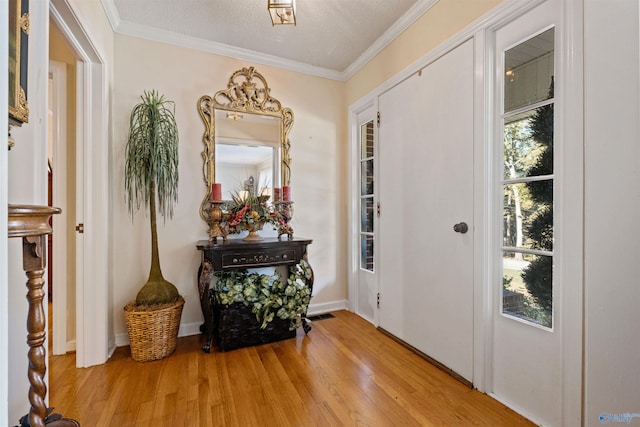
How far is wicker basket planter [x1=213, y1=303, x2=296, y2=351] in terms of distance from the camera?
2162 millimetres

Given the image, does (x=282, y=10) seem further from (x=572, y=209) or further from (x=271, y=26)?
(x=572, y=209)

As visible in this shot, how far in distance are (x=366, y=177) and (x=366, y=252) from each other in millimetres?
740

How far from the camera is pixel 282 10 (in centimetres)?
180

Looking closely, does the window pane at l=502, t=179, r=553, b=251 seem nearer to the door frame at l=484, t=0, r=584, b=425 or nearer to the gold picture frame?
the door frame at l=484, t=0, r=584, b=425

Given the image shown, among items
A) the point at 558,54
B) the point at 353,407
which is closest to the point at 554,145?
the point at 558,54

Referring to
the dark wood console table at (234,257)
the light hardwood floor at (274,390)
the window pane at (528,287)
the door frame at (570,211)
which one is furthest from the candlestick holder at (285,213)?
the door frame at (570,211)

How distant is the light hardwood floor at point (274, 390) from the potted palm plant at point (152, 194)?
158 mm

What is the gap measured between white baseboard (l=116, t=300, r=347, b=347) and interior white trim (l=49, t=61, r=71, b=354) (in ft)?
1.15

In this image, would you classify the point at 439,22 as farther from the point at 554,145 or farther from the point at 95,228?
the point at 95,228

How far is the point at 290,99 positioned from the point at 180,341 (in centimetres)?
235

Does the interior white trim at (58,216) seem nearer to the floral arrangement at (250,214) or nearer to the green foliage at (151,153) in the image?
the green foliage at (151,153)

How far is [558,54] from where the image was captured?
1319 millimetres

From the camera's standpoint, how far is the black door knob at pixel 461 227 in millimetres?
1751

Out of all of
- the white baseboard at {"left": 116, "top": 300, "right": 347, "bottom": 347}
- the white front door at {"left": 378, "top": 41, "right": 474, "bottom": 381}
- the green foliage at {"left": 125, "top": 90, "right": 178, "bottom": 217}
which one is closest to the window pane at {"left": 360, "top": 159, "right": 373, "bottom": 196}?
the white front door at {"left": 378, "top": 41, "right": 474, "bottom": 381}
